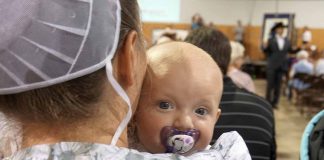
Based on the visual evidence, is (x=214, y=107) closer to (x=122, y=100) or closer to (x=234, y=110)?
(x=122, y=100)

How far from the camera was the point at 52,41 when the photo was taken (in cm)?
72

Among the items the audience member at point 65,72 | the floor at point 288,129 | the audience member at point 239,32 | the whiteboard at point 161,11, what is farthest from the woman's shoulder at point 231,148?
the audience member at point 239,32

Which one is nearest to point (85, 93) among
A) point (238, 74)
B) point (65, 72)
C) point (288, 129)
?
point (65, 72)

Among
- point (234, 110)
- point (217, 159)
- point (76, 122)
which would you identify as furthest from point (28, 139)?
point (234, 110)

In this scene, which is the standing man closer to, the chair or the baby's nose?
the chair

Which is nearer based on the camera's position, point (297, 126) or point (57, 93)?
point (57, 93)

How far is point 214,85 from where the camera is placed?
3.85ft

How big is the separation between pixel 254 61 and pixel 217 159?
13.2m

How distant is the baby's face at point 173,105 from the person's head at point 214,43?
4.08 feet

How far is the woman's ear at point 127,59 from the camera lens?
79 centimetres

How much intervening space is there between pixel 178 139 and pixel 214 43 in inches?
55.0

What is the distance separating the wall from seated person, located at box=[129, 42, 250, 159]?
12.4m

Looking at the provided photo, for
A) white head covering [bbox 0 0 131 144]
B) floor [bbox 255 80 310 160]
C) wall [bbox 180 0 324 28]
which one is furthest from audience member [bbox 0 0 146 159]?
wall [bbox 180 0 324 28]

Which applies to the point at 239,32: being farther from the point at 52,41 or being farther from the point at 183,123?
the point at 52,41
